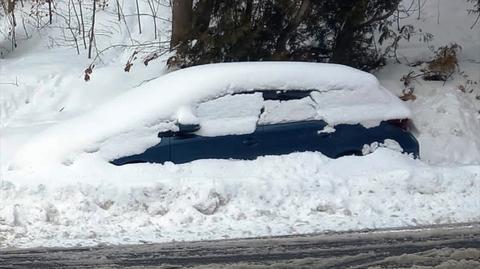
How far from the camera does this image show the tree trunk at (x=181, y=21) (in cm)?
1228

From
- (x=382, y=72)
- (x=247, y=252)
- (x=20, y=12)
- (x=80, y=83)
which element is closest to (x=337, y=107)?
(x=247, y=252)

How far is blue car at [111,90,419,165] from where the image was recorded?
8.55 metres

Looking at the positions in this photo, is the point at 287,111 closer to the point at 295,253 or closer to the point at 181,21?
the point at 295,253

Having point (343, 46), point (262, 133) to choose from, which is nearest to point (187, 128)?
point (262, 133)

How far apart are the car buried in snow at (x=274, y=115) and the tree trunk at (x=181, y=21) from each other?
2972 millimetres

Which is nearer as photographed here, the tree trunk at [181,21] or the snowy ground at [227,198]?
the snowy ground at [227,198]

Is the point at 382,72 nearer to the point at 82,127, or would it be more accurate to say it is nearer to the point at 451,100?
the point at 451,100

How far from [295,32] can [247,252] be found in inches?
248

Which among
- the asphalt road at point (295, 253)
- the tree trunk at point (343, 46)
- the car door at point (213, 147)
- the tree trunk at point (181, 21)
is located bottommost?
the asphalt road at point (295, 253)

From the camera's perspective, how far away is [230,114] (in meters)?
8.79

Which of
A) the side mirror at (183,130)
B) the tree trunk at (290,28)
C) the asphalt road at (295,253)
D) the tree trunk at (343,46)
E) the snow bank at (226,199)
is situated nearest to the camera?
the asphalt road at (295,253)

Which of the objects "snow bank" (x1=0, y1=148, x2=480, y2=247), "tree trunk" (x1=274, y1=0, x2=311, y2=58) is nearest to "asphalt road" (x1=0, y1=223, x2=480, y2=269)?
"snow bank" (x1=0, y1=148, x2=480, y2=247)

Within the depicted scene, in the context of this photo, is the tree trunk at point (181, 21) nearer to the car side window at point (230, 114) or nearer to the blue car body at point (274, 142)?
the car side window at point (230, 114)

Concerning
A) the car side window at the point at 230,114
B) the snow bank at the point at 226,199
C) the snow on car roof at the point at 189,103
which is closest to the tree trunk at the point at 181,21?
the snow on car roof at the point at 189,103
